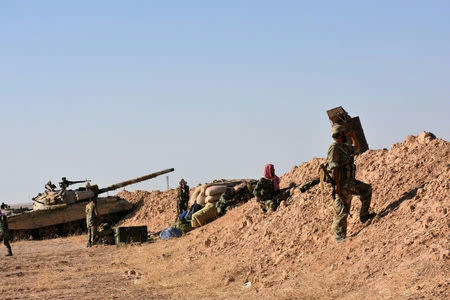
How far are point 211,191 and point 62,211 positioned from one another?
9695 millimetres

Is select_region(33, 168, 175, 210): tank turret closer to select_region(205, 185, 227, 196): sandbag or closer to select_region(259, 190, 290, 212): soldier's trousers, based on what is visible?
select_region(205, 185, 227, 196): sandbag

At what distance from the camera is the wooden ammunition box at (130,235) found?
21.2 m

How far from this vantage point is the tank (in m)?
28.6

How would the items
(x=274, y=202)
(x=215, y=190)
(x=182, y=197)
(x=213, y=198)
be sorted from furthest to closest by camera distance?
(x=182, y=197) → (x=215, y=190) → (x=213, y=198) → (x=274, y=202)

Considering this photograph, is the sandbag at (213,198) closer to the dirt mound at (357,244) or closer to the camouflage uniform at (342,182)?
the dirt mound at (357,244)

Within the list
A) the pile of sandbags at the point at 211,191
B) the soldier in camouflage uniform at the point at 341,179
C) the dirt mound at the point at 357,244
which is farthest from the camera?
the pile of sandbags at the point at 211,191

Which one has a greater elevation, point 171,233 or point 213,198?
point 213,198

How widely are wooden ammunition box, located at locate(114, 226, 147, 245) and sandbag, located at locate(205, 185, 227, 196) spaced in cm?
236

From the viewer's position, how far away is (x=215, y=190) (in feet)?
73.2

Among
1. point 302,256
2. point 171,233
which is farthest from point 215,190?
point 302,256

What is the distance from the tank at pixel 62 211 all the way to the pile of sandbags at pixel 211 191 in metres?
6.03

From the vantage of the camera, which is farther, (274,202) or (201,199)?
(201,199)

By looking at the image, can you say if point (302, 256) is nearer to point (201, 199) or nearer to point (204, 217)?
point (204, 217)

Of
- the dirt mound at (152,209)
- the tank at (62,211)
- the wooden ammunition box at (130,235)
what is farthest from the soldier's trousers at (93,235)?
the tank at (62,211)
